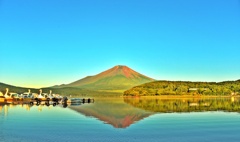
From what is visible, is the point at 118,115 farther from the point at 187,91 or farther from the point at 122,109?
the point at 187,91

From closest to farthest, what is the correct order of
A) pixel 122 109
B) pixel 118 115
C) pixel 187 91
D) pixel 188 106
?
pixel 118 115, pixel 122 109, pixel 188 106, pixel 187 91

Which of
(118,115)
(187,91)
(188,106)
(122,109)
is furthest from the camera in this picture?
(187,91)

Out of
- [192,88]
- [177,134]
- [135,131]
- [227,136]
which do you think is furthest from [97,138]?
[192,88]

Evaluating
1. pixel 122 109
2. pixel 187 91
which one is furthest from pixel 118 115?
pixel 187 91

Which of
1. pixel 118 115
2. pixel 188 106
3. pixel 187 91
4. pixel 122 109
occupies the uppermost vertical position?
pixel 187 91

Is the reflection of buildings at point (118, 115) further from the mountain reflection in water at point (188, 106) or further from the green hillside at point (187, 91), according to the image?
the green hillside at point (187, 91)

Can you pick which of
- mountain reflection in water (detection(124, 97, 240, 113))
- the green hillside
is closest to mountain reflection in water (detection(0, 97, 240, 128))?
mountain reflection in water (detection(124, 97, 240, 113))

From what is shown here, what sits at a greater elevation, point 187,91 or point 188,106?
A: point 187,91

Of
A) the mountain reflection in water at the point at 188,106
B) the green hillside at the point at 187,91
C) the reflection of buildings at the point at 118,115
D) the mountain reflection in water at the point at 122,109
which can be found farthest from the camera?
the green hillside at the point at 187,91

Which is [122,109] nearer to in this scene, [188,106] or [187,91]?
[188,106]

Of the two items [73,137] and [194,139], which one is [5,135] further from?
[194,139]

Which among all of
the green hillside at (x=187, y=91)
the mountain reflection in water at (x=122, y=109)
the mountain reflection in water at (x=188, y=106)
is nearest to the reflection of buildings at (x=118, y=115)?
the mountain reflection in water at (x=122, y=109)

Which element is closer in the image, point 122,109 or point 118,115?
point 118,115

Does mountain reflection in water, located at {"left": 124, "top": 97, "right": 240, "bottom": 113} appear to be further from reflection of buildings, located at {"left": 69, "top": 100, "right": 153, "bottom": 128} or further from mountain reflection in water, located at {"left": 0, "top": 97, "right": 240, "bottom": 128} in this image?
reflection of buildings, located at {"left": 69, "top": 100, "right": 153, "bottom": 128}
